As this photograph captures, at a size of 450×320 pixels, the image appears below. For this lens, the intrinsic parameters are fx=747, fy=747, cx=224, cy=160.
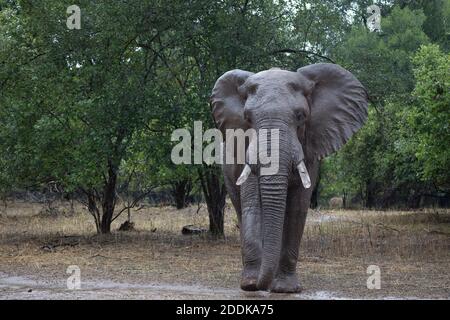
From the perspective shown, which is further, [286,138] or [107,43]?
[107,43]

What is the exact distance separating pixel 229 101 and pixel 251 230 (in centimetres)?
221

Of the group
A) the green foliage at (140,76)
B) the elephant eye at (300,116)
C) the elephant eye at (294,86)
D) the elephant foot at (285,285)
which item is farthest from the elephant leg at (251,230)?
the green foliage at (140,76)

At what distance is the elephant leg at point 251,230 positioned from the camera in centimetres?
1032

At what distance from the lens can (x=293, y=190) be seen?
1084 cm

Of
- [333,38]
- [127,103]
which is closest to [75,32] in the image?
[127,103]

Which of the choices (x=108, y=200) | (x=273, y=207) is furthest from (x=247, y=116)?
(x=108, y=200)

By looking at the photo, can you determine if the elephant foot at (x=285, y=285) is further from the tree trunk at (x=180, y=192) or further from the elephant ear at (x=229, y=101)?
the tree trunk at (x=180, y=192)

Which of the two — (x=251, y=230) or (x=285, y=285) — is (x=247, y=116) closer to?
(x=251, y=230)

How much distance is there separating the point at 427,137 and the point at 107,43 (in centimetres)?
813

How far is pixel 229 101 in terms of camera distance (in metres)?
11.5

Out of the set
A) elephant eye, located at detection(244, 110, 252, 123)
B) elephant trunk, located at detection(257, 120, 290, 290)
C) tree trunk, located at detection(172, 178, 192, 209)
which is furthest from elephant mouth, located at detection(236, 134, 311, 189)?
tree trunk, located at detection(172, 178, 192, 209)
